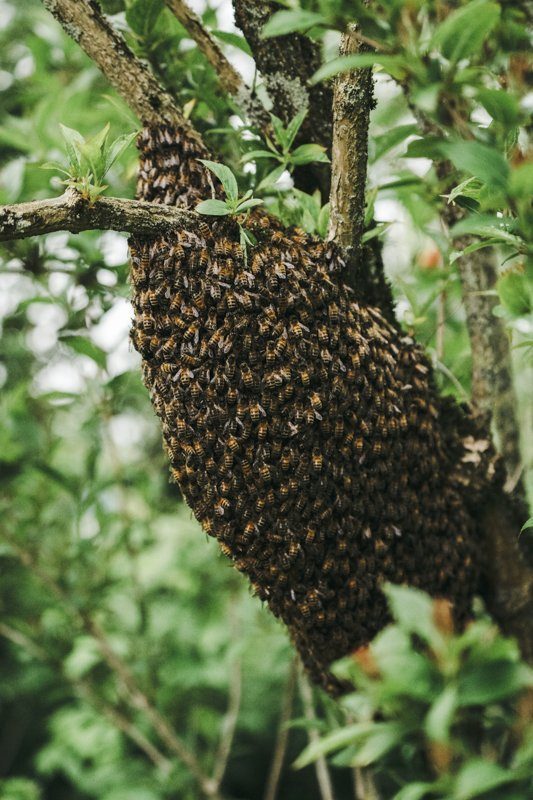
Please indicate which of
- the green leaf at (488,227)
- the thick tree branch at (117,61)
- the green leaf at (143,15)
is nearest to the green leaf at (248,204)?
the thick tree branch at (117,61)

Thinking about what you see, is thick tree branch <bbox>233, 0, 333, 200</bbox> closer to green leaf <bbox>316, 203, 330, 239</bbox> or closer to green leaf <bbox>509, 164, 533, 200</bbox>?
green leaf <bbox>316, 203, 330, 239</bbox>

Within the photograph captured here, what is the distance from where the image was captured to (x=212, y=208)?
49.2 inches

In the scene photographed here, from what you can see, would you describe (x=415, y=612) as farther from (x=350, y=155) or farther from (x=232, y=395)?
(x=350, y=155)

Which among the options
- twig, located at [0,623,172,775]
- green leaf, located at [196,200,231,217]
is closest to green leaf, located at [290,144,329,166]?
green leaf, located at [196,200,231,217]

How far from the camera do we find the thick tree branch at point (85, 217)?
3.77ft

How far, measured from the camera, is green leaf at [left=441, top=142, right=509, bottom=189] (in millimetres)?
881

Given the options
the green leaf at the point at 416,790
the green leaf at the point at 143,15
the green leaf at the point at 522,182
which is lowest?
the green leaf at the point at 416,790

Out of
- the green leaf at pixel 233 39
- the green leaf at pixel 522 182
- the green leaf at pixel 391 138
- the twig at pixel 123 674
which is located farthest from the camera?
the twig at pixel 123 674

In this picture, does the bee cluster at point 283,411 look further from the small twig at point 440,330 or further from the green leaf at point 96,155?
the small twig at point 440,330

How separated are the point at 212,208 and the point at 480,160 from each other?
547mm

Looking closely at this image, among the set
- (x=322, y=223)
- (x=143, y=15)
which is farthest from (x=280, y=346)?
(x=143, y=15)

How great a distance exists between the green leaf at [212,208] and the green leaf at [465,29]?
49 cm

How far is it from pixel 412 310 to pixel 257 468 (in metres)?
0.69

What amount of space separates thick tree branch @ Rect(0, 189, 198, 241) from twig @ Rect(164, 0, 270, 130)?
453 millimetres
